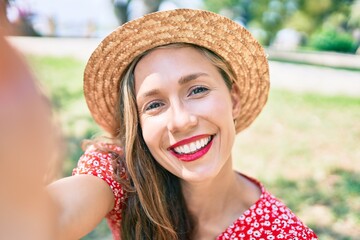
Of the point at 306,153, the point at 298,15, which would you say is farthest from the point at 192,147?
the point at 298,15

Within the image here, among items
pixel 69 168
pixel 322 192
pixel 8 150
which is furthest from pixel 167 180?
pixel 69 168

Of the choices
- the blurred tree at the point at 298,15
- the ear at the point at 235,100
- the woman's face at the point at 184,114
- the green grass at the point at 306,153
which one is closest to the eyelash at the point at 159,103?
the woman's face at the point at 184,114

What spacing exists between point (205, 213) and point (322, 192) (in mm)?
2489

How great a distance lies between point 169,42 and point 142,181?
27.8 inches

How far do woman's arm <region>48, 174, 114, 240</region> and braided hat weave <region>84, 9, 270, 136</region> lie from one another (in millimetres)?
495

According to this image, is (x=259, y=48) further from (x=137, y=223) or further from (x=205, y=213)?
(x=137, y=223)

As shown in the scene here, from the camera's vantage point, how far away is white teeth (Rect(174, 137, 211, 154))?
2131mm

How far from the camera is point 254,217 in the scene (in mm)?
2320

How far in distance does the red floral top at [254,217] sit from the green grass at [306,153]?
0.79m

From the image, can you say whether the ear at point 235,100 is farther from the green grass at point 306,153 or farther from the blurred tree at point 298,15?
the blurred tree at point 298,15

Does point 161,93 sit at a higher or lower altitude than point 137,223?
higher

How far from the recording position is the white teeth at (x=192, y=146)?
6.99ft

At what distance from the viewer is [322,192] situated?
4.61m

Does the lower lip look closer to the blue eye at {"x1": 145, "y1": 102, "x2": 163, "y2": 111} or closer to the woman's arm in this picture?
the blue eye at {"x1": 145, "y1": 102, "x2": 163, "y2": 111}
